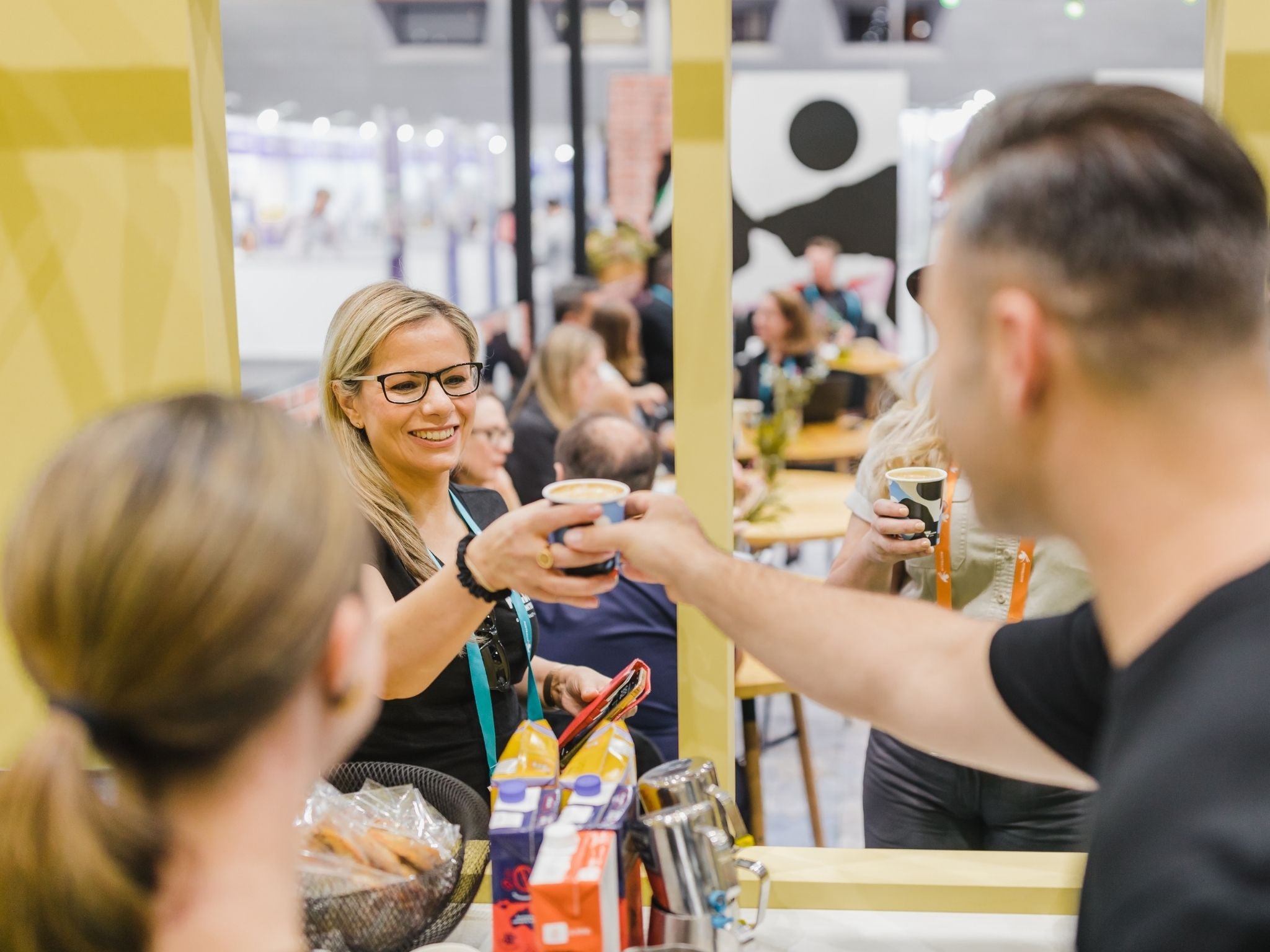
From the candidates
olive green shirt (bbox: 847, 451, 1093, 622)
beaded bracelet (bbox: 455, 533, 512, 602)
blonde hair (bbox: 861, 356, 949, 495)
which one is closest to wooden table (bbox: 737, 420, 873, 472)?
blonde hair (bbox: 861, 356, 949, 495)

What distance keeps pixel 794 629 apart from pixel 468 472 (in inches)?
109

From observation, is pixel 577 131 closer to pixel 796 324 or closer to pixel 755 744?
pixel 796 324

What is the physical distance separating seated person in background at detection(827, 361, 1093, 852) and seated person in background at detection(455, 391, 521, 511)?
6.63ft

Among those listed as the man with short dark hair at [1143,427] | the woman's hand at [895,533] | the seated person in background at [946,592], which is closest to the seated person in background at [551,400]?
the seated person in background at [946,592]

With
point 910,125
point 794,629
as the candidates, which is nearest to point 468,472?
point 794,629

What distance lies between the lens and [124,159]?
2.03m

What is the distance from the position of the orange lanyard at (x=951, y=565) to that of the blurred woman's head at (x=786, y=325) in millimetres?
5153

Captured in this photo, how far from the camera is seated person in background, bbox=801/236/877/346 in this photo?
28.0ft

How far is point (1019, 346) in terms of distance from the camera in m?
1.03

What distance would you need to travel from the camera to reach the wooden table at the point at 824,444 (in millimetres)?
6070

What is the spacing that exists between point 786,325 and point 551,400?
8.56ft

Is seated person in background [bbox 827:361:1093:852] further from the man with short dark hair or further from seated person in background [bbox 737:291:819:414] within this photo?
seated person in background [bbox 737:291:819:414]

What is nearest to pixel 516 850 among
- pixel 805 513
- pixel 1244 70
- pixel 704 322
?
pixel 704 322

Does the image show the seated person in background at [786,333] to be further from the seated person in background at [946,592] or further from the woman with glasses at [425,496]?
the woman with glasses at [425,496]
